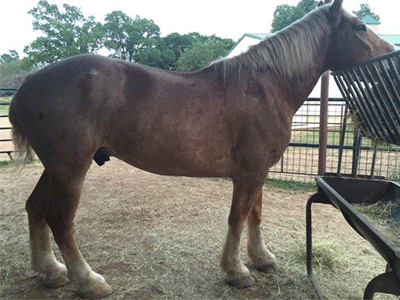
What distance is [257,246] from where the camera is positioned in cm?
263

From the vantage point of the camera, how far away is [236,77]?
2256 mm

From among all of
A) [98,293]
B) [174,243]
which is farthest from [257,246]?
[98,293]

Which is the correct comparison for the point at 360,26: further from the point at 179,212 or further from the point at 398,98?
the point at 179,212

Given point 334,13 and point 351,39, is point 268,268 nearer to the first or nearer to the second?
point 351,39

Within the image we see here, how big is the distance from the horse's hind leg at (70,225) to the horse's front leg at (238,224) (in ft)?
3.33

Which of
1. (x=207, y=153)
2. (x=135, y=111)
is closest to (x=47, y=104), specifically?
(x=135, y=111)

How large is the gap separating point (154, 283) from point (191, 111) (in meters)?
1.52

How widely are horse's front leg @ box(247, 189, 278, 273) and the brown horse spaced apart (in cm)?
27

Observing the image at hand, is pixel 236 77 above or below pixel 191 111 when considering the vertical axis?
above

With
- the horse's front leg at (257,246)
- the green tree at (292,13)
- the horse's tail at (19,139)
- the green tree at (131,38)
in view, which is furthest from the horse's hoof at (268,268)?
the green tree at (292,13)

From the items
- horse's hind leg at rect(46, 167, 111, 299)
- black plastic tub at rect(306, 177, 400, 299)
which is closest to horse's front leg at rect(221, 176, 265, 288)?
black plastic tub at rect(306, 177, 400, 299)

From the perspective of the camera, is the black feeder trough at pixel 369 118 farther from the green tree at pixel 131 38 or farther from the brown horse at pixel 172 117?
the green tree at pixel 131 38

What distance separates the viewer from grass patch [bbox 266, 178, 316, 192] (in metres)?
5.05

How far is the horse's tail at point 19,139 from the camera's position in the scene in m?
2.18
